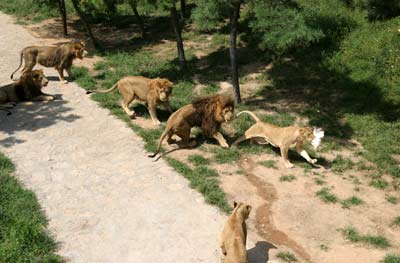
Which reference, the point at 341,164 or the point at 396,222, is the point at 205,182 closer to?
the point at 341,164

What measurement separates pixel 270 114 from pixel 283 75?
320 centimetres

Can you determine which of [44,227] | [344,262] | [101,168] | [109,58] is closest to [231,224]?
[344,262]

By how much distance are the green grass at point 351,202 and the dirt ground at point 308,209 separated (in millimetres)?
86

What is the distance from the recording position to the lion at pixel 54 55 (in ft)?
52.1

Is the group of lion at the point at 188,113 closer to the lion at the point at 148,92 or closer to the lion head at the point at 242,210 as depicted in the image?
the lion at the point at 148,92

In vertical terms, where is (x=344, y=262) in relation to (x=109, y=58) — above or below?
below

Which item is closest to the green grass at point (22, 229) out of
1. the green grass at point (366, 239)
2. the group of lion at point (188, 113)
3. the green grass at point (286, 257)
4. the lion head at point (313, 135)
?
the group of lion at point (188, 113)

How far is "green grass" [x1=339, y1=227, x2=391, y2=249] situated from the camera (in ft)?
31.0

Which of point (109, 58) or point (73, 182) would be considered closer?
point (73, 182)

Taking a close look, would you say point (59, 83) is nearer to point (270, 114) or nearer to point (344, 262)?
point (270, 114)

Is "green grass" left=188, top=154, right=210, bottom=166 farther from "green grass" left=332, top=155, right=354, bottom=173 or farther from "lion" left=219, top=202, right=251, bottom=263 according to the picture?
"lion" left=219, top=202, right=251, bottom=263

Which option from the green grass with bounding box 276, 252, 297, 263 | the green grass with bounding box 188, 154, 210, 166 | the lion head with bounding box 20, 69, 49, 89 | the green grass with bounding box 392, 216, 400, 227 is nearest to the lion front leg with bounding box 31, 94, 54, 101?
the lion head with bounding box 20, 69, 49, 89

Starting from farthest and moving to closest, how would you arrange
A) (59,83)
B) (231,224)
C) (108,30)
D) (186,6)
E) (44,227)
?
1. (186,6)
2. (108,30)
3. (59,83)
4. (44,227)
5. (231,224)

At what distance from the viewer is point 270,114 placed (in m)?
14.7
